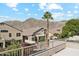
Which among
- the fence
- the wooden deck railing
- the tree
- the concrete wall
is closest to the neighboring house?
the concrete wall

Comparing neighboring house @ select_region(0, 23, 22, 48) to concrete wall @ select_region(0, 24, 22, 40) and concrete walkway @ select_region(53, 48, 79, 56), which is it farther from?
concrete walkway @ select_region(53, 48, 79, 56)

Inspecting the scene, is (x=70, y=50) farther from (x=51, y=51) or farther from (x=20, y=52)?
(x=20, y=52)

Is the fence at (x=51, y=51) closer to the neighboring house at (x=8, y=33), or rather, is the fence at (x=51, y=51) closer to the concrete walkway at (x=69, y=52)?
the concrete walkway at (x=69, y=52)

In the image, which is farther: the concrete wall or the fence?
the fence

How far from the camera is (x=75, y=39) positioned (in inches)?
109

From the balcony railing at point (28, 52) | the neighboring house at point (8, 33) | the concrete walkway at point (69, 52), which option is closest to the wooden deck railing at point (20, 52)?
the balcony railing at point (28, 52)

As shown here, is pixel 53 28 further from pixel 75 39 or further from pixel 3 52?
pixel 3 52

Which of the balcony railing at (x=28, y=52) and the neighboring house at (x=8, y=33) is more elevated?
the neighboring house at (x=8, y=33)

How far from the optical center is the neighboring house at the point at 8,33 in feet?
8.57

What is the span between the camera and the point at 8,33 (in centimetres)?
261

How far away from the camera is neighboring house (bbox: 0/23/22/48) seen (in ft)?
8.57

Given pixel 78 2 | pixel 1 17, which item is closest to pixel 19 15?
pixel 1 17

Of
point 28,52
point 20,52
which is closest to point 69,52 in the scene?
point 28,52

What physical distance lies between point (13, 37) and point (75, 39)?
827 mm
